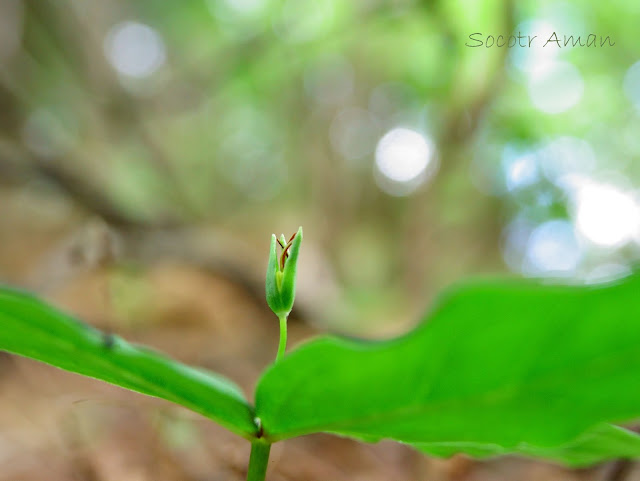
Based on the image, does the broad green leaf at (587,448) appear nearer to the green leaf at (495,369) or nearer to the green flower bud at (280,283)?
the green leaf at (495,369)

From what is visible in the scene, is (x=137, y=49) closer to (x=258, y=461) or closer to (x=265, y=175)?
(x=265, y=175)

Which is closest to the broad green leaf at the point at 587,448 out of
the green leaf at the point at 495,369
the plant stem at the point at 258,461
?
the green leaf at the point at 495,369

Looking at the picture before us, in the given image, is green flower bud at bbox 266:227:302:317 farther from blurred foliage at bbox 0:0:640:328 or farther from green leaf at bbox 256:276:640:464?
blurred foliage at bbox 0:0:640:328

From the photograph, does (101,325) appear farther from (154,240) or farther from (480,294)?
(480,294)

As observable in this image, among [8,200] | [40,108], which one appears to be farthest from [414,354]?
[40,108]

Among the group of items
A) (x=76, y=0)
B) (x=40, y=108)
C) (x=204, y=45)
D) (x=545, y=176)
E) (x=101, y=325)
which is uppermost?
(x=204, y=45)

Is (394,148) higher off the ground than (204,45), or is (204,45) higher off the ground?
(204,45)
